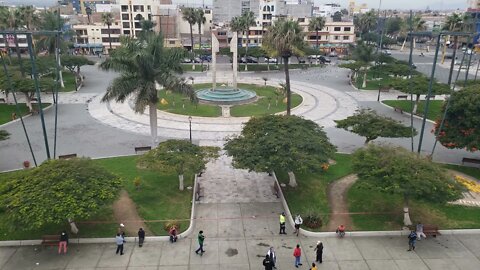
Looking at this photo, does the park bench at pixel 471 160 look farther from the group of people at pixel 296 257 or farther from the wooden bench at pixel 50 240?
the wooden bench at pixel 50 240

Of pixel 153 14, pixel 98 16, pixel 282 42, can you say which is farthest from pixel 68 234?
pixel 98 16

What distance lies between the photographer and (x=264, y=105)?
5753cm

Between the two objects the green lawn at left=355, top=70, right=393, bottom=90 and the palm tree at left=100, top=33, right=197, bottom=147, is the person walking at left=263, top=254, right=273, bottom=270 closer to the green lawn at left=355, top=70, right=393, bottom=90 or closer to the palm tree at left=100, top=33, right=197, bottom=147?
the palm tree at left=100, top=33, right=197, bottom=147

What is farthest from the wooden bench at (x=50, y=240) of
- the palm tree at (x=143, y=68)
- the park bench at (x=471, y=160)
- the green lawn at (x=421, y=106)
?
the green lawn at (x=421, y=106)

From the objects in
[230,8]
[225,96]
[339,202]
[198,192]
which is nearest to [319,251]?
[339,202]

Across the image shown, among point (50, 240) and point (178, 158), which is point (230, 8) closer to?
point (178, 158)

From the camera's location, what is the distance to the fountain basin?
57647 millimetres

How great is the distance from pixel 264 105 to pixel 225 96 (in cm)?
615

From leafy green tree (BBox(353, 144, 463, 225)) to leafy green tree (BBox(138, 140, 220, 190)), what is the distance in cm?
1121

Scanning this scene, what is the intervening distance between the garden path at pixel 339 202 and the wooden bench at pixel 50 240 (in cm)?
1717

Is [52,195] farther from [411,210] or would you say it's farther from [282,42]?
[282,42]

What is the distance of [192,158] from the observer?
94.1ft

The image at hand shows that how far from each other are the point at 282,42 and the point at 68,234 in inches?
1060

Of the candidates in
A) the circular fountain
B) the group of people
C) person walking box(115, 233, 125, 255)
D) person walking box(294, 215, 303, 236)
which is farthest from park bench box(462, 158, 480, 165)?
the circular fountain
